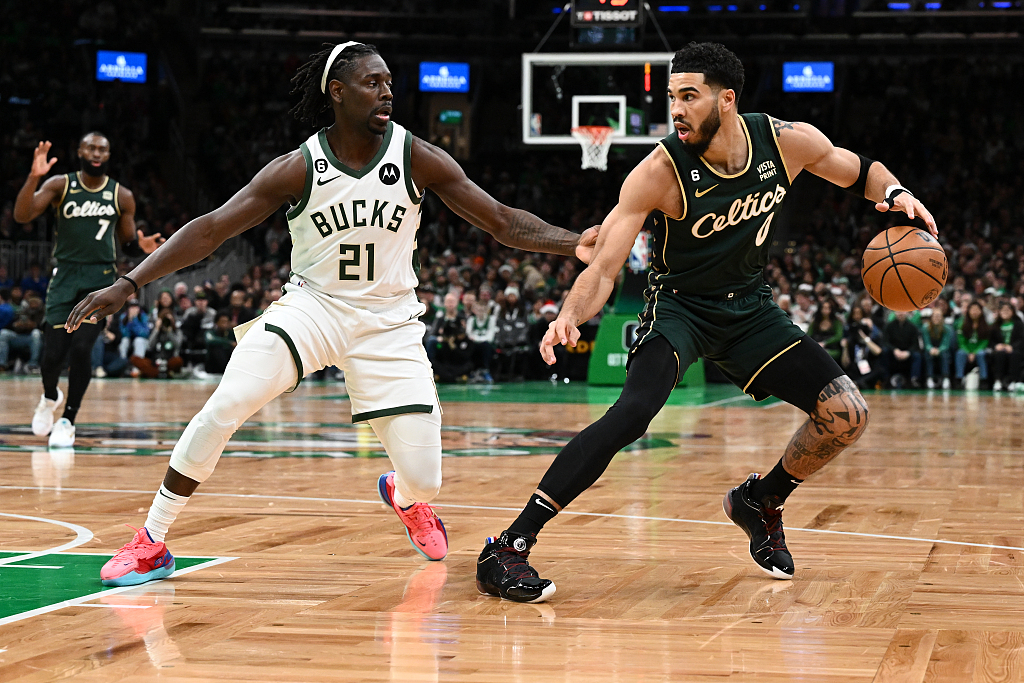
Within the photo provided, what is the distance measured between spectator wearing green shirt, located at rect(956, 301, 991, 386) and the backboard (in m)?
5.30

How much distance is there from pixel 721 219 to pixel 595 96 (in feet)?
46.0

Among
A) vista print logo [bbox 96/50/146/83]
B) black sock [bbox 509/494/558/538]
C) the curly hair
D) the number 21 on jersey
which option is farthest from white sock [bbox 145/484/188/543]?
vista print logo [bbox 96/50/146/83]

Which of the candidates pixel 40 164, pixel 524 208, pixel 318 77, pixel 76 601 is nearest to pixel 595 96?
pixel 524 208

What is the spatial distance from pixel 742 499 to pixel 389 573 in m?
1.46

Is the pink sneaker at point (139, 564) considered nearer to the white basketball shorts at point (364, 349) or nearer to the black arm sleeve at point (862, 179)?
the white basketball shorts at point (364, 349)

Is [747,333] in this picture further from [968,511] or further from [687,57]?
[968,511]

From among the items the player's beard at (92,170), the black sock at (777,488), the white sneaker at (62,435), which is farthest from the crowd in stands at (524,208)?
the black sock at (777,488)

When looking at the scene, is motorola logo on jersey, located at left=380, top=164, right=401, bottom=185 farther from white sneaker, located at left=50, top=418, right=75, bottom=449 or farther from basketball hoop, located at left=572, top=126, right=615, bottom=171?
basketball hoop, located at left=572, top=126, right=615, bottom=171

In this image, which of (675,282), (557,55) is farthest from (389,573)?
(557,55)

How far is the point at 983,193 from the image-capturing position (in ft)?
84.8

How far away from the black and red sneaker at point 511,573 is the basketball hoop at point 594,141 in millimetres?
14123

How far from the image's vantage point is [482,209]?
4.88 metres

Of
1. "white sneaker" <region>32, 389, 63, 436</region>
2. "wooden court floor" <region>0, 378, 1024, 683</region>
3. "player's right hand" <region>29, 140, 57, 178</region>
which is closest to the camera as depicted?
"wooden court floor" <region>0, 378, 1024, 683</region>

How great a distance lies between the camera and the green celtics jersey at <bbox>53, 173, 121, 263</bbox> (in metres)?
8.84
